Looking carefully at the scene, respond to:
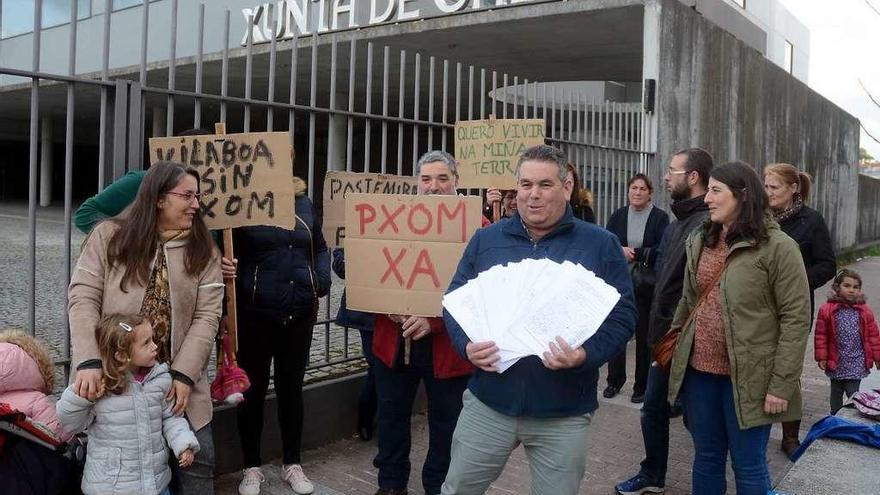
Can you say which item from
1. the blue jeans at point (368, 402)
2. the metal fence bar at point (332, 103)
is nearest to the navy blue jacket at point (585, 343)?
the blue jeans at point (368, 402)

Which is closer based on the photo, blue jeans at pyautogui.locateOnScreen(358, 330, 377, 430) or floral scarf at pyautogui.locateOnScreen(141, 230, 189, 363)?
floral scarf at pyautogui.locateOnScreen(141, 230, 189, 363)

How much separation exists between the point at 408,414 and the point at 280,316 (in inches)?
33.8

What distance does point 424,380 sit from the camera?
3.79 metres

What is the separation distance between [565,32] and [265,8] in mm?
6117

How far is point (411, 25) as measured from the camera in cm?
1127

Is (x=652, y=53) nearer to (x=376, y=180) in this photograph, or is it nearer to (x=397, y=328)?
(x=376, y=180)

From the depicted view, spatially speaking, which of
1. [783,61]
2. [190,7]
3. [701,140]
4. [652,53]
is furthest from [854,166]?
[190,7]

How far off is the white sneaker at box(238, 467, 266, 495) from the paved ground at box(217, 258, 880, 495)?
0.08 meters

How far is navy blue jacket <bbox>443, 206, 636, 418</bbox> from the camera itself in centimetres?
267

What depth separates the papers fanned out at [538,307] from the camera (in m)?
2.59

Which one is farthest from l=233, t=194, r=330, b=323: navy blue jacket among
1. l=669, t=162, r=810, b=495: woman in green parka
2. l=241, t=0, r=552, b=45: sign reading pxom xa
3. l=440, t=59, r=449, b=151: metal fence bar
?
l=241, t=0, r=552, b=45: sign reading pxom xa

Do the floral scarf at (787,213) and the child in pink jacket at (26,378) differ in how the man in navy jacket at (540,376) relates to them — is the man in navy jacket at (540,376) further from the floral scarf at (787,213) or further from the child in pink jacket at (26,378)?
the floral scarf at (787,213)

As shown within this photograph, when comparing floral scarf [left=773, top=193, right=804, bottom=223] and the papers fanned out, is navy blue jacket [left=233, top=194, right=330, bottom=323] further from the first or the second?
floral scarf [left=773, top=193, right=804, bottom=223]

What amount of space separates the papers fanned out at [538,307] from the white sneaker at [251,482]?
6.85 ft
